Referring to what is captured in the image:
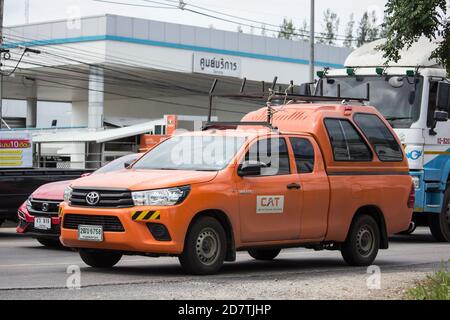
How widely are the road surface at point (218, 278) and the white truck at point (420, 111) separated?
7.87ft

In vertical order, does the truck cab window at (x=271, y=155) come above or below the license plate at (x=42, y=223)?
above

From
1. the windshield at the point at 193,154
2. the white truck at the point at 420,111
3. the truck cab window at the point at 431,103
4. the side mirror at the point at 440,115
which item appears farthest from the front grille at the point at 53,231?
the side mirror at the point at 440,115

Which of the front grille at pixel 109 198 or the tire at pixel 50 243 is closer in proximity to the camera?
the front grille at pixel 109 198

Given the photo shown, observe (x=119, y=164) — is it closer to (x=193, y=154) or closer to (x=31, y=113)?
(x=193, y=154)

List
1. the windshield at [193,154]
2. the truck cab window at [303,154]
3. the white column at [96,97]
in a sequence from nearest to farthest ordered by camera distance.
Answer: the windshield at [193,154] → the truck cab window at [303,154] → the white column at [96,97]

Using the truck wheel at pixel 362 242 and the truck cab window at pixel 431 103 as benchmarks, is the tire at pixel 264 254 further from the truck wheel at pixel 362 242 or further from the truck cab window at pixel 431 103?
the truck cab window at pixel 431 103

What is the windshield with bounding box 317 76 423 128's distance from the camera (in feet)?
61.6

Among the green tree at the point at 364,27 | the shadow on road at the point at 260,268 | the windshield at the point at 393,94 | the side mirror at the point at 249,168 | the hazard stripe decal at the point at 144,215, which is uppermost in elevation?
the green tree at the point at 364,27

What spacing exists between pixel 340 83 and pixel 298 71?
39739mm

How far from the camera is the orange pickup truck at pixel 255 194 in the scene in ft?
38.0

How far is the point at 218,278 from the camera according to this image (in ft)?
38.3

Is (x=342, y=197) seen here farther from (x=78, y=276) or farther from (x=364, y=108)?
(x=78, y=276)
